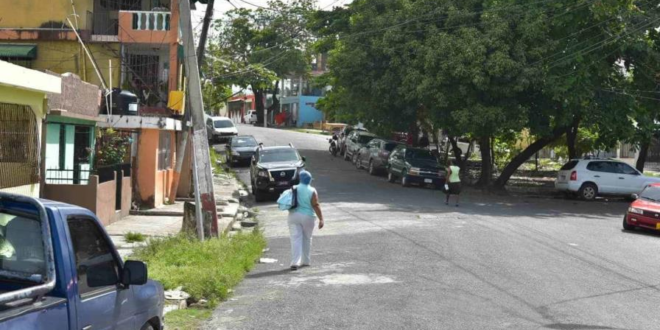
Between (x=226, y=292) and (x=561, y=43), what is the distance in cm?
2310

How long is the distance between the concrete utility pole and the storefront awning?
11.4 meters

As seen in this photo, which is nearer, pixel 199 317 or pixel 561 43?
pixel 199 317

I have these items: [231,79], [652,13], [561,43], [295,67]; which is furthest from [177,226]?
[295,67]

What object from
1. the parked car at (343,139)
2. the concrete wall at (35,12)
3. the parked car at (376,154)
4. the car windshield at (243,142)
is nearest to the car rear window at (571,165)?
the parked car at (376,154)

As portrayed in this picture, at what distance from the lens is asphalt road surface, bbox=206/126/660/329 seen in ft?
33.6

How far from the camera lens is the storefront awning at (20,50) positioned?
86.3 feet

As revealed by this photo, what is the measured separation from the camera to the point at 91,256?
5934 millimetres

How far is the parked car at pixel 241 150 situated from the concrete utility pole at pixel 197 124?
2580cm

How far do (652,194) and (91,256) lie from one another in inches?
791

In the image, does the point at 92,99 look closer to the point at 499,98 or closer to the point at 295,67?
the point at 499,98

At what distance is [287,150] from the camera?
103 feet

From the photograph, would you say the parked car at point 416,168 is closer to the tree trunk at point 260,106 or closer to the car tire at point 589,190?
the car tire at point 589,190

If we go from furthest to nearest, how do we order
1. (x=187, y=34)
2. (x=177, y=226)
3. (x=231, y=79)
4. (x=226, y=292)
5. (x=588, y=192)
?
(x=231, y=79) < (x=588, y=192) < (x=177, y=226) < (x=187, y=34) < (x=226, y=292)

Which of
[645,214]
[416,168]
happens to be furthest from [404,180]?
[645,214]
